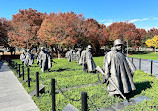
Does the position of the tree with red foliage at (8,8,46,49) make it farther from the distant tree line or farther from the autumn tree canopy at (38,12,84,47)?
the autumn tree canopy at (38,12,84,47)

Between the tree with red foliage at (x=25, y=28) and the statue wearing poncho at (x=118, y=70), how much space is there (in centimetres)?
2255

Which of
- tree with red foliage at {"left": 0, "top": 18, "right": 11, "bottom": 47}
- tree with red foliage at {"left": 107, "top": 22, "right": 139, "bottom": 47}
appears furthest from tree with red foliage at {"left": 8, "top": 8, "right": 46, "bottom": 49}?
tree with red foliage at {"left": 107, "top": 22, "right": 139, "bottom": 47}

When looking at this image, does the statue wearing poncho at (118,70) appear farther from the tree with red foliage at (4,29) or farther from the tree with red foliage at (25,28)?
the tree with red foliage at (4,29)

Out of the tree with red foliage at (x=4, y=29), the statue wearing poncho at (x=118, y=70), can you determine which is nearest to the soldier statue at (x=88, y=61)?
the statue wearing poncho at (x=118, y=70)

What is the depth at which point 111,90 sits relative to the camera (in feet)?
15.0

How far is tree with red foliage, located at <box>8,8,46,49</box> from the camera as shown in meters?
25.2

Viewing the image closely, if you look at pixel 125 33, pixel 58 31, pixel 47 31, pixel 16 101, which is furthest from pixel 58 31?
pixel 125 33

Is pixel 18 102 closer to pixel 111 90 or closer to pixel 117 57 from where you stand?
pixel 111 90

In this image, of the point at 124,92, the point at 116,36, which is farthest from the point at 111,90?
the point at 116,36

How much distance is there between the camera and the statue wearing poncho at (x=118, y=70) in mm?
4445

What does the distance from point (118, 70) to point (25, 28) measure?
25142mm

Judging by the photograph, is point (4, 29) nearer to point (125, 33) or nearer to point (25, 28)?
point (25, 28)

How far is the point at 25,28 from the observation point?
1030 inches

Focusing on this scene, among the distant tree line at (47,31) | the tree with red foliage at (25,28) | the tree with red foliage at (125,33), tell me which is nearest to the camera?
the distant tree line at (47,31)
